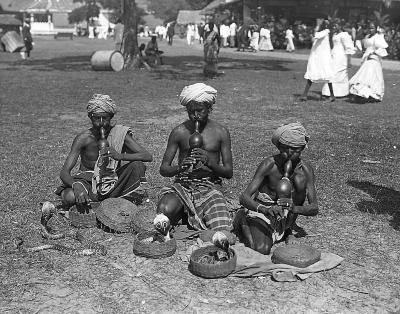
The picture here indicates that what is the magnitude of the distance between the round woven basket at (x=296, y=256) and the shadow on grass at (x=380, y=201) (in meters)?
1.33

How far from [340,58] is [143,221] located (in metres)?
9.15

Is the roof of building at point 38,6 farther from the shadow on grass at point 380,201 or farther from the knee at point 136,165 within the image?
the knee at point 136,165

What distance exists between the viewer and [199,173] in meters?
4.71

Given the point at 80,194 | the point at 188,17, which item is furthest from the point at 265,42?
the point at 188,17

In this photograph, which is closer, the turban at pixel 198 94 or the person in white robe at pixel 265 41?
the turban at pixel 198 94

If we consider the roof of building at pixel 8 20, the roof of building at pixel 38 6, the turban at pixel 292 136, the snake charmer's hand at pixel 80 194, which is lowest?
the snake charmer's hand at pixel 80 194

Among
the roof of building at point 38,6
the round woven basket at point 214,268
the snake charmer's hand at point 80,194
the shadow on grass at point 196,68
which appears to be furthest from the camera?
the roof of building at point 38,6

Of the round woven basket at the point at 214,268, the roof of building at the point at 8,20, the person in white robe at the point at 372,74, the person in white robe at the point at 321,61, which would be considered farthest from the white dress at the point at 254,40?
the round woven basket at the point at 214,268

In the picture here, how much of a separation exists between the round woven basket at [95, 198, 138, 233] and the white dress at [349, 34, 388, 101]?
359 inches

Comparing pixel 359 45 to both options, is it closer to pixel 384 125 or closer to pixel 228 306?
pixel 384 125

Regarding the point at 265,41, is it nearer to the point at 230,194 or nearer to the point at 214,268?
the point at 230,194

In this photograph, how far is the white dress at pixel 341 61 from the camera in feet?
40.0

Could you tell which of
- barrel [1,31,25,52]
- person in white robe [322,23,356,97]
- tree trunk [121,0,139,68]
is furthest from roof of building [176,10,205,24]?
person in white robe [322,23,356,97]

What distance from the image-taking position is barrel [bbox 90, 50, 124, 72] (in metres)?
19.4
